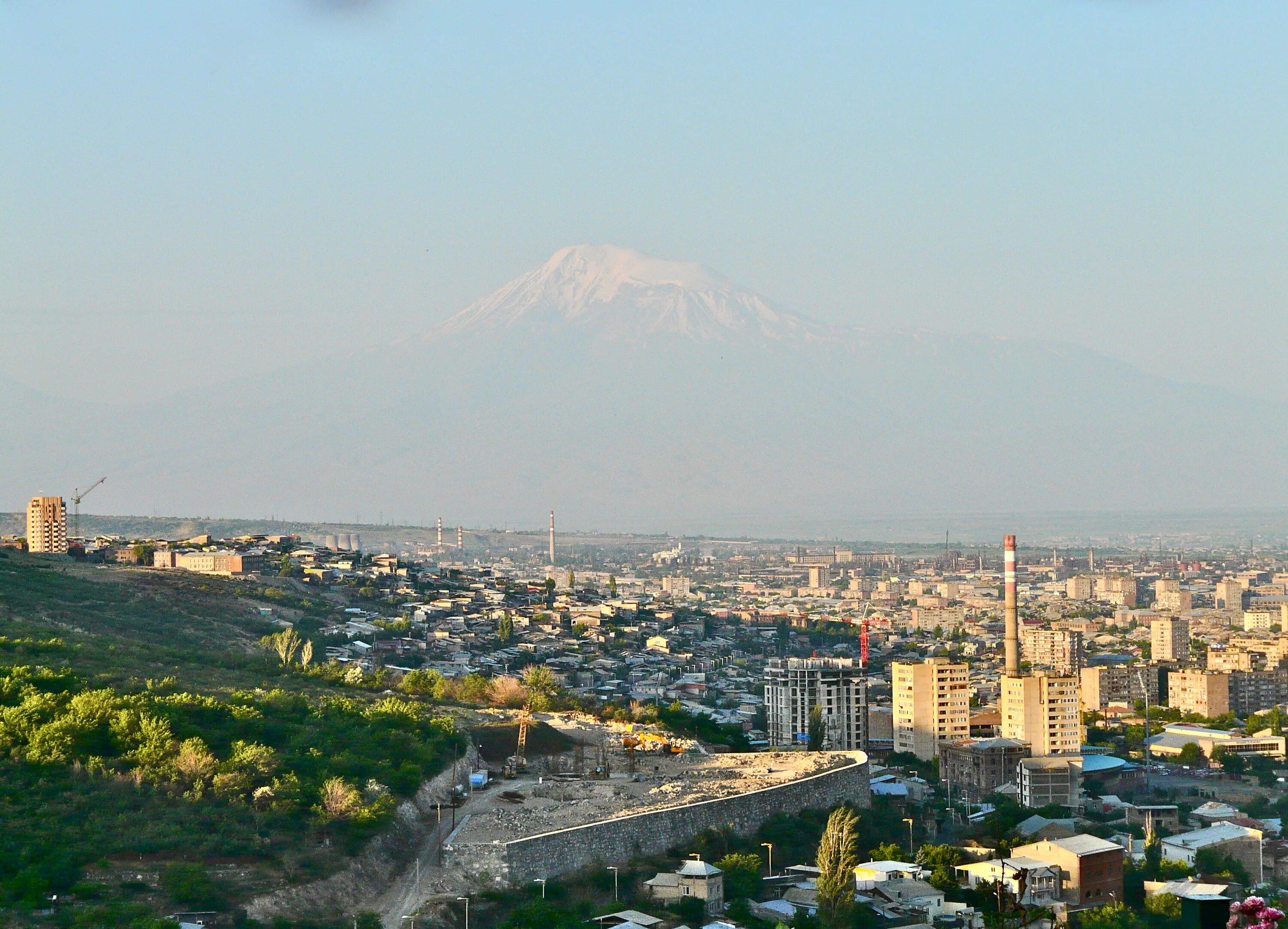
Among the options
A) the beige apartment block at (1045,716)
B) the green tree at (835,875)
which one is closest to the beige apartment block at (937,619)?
the beige apartment block at (1045,716)

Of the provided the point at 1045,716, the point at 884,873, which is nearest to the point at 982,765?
the point at 1045,716

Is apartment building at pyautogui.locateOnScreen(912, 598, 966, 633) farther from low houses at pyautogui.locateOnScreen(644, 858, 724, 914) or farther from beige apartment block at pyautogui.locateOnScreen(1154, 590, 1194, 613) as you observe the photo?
low houses at pyautogui.locateOnScreen(644, 858, 724, 914)

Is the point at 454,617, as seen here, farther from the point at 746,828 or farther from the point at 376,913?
the point at 376,913

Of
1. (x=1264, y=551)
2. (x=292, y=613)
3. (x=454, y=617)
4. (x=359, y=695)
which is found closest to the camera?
(x=359, y=695)

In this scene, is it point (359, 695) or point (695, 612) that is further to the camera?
point (695, 612)

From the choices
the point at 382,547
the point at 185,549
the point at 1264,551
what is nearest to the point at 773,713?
the point at 185,549

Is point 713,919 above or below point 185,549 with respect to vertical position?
below

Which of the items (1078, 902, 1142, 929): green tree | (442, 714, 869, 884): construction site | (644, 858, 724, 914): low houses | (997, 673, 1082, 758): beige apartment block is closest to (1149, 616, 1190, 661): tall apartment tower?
(997, 673, 1082, 758): beige apartment block

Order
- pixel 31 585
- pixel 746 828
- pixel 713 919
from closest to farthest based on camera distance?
pixel 713 919, pixel 746 828, pixel 31 585
